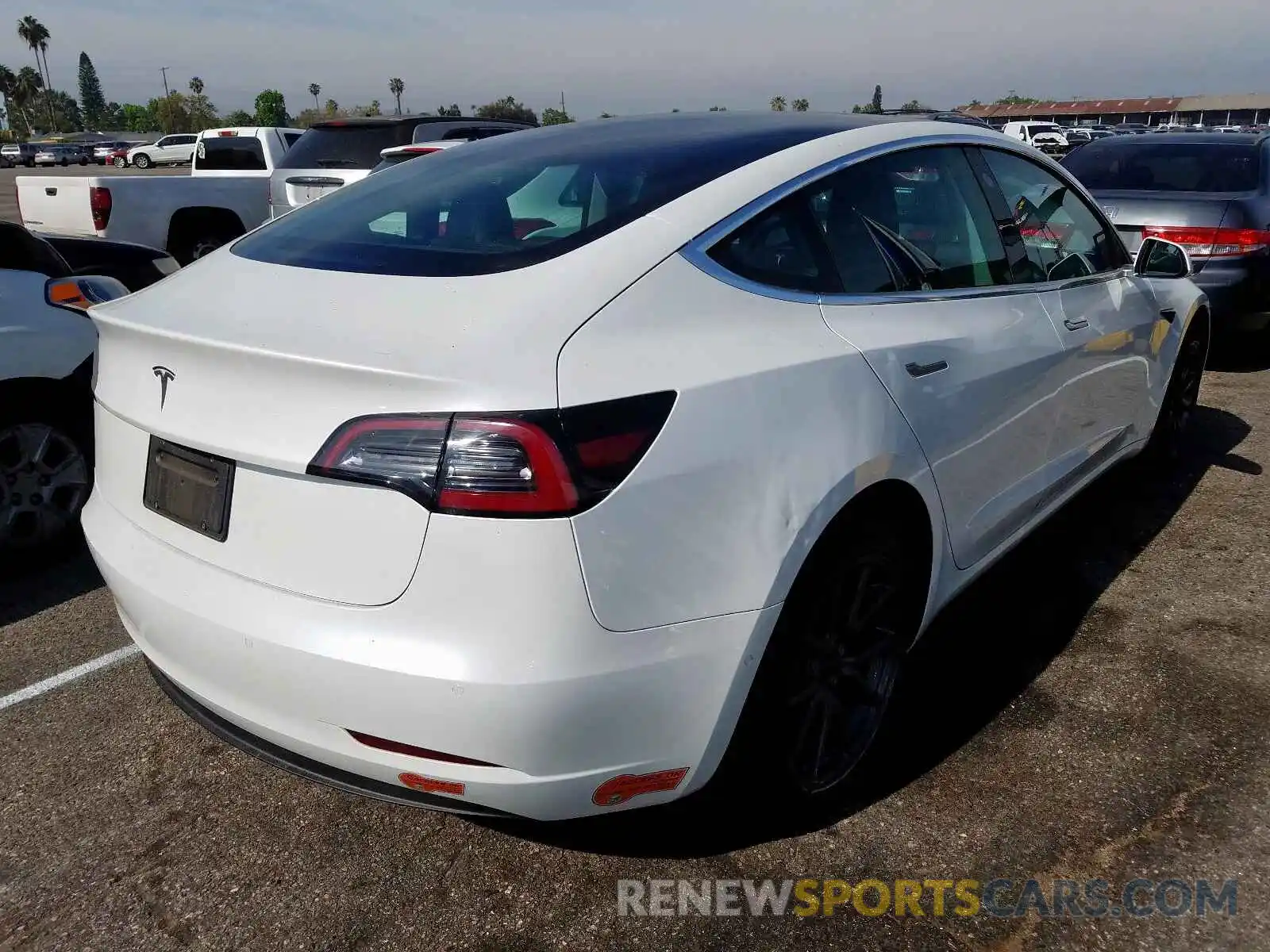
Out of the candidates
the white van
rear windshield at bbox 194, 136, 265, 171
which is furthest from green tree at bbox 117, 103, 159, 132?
rear windshield at bbox 194, 136, 265, 171

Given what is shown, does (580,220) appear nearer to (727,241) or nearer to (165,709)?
(727,241)

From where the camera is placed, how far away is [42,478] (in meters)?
4.21

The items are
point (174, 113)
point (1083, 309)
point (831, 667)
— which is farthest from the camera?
point (174, 113)

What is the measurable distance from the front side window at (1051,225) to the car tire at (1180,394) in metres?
1.02

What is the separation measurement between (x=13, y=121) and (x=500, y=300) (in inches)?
5736

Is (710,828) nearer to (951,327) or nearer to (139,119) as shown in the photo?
(951,327)

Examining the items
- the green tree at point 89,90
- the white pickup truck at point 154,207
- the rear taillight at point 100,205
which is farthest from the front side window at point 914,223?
the green tree at point 89,90

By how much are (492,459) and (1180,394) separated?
4352 millimetres

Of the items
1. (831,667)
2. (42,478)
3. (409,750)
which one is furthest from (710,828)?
(42,478)

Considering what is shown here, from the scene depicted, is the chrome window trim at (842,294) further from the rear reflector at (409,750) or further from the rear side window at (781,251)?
the rear reflector at (409,750)

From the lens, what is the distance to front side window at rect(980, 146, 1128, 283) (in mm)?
3425

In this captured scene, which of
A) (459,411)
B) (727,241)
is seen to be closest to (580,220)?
(727,241)

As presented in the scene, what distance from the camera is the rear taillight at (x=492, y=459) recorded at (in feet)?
6.03

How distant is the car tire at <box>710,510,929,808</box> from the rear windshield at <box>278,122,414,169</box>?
7.72m
